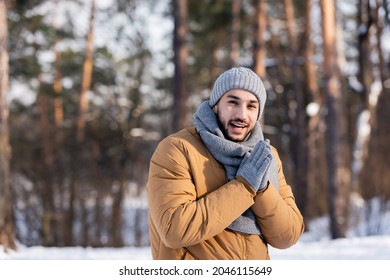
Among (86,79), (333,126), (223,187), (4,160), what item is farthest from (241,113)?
(86,79)

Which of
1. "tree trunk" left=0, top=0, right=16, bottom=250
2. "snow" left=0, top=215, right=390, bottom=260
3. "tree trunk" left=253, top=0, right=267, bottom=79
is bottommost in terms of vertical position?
"snow" left=0, top=215, right=390, bottom=260

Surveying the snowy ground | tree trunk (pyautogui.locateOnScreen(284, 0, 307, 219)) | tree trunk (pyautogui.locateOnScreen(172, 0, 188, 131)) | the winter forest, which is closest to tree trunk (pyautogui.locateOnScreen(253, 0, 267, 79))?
the winter forest

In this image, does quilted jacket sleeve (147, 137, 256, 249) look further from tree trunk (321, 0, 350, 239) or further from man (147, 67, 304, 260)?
tree trunk (321, 0, 350, 239)

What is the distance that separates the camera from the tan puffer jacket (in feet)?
6.90

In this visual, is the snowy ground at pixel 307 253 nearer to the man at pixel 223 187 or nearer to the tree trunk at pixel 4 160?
the tree trunk at pixel 4 160

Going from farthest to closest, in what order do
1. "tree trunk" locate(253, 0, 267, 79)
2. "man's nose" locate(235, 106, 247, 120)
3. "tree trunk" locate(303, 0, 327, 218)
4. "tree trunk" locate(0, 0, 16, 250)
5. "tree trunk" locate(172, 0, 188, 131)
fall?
"tree trunk" locate(303, 0, 327, 218)
"tree trunk" locate(253, 0, 267, 79)
"tree trunk" locate(172, 0, 188, 131)
"tree trunk" locate(0, 0, 16, 250)
"man's nose" locate(235, 106, 247, 120)

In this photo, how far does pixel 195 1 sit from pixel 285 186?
15306 mm

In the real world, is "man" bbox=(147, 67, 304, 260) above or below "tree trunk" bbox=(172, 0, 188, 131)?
below

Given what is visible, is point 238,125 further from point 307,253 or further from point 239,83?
point 307,253

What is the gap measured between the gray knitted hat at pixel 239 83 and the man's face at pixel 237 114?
2 cm

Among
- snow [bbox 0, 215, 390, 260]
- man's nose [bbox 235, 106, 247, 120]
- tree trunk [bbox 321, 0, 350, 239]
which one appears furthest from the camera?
tree trunk [bbox 321, 0, 350, 239]

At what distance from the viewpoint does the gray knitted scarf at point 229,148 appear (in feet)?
7.16

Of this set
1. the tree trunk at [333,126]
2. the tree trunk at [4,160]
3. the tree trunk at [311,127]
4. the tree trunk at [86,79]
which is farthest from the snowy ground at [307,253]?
the tree trunk at [86,79]

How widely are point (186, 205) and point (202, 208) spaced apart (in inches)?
2.1
